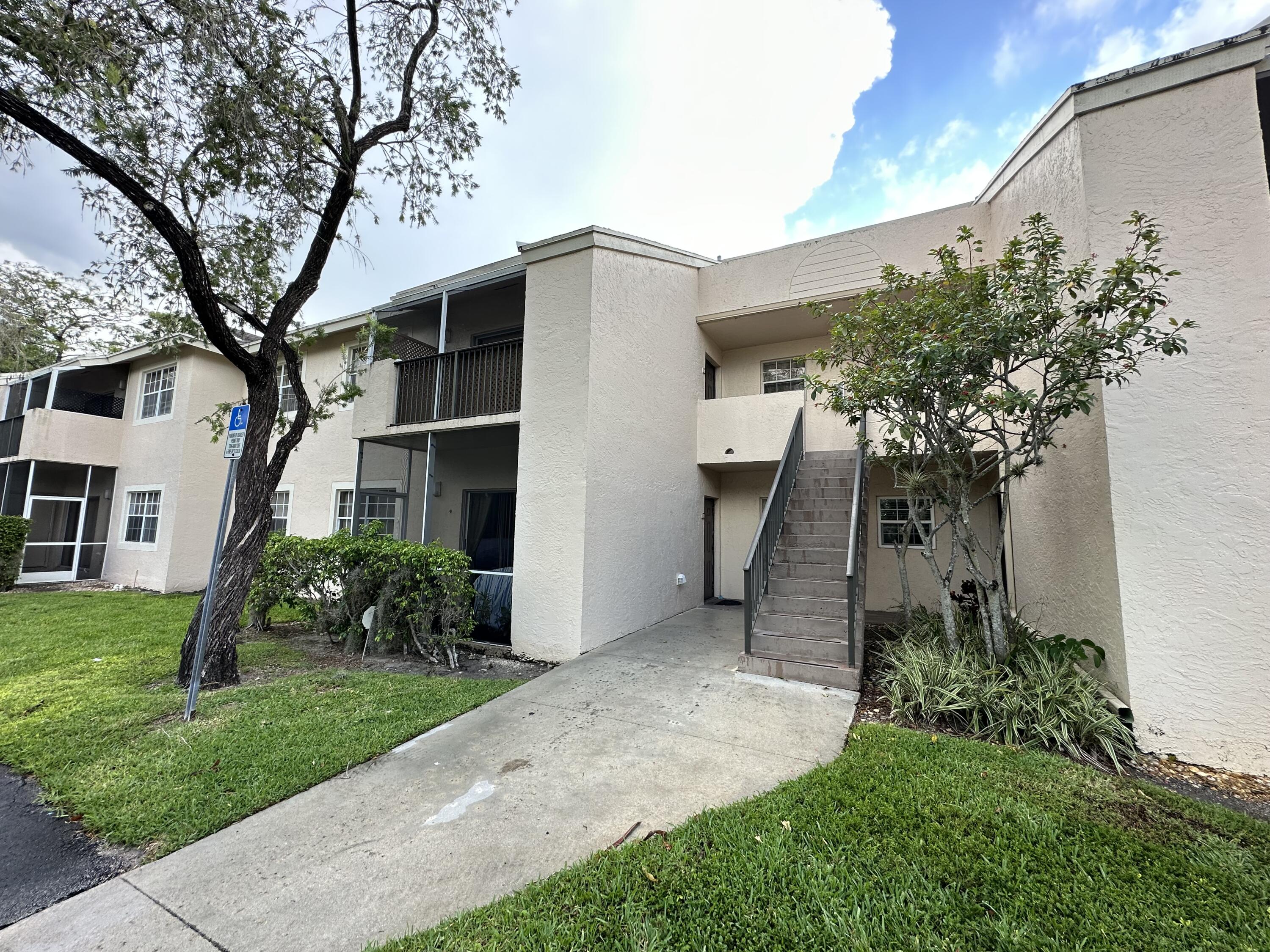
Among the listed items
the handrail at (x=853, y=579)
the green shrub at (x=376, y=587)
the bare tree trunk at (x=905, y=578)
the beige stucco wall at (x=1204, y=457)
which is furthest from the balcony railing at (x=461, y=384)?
the beige stucco wall at (x=1204, y=457)

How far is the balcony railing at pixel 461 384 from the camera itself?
25.9 feet

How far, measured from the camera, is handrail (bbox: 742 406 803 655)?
5.72 meters


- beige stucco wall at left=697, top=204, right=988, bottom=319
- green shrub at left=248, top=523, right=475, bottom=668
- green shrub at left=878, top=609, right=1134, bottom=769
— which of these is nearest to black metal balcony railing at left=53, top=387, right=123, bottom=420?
green shrub at left=248, top=523, right=475, bottom=668

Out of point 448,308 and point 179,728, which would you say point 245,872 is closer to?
point 179,728

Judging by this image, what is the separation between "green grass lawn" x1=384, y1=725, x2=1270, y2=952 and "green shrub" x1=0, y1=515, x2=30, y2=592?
54.8 ft

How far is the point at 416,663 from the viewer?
6.63 m

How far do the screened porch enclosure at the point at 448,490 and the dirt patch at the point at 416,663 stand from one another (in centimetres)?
183

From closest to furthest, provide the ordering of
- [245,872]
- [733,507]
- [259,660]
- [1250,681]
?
[245,872] < [1250,681] < [259,660] < [733,507]

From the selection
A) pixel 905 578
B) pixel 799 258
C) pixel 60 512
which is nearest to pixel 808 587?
pixel 905 578

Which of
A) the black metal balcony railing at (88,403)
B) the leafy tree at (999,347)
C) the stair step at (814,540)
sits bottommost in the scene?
the stair step at (814,540)

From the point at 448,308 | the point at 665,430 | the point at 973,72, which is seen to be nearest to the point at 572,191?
the point at 448,308

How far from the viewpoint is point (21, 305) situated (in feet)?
31.5

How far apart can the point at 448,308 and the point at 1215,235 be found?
1023 centimetres

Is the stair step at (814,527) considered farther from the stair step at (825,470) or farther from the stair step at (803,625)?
the stair step at (803,625)
